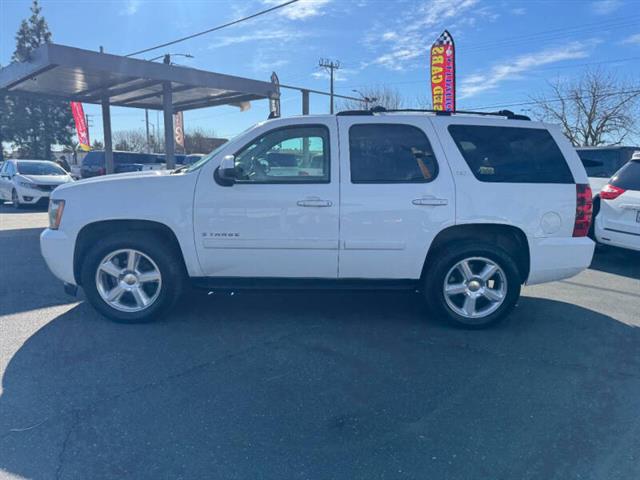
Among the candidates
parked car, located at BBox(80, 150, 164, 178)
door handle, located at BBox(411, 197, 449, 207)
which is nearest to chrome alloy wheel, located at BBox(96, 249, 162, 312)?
door handle, located at BBox(411, 197, 449, 207)

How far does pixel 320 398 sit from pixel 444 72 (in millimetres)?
16947

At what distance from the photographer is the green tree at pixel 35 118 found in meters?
42.0

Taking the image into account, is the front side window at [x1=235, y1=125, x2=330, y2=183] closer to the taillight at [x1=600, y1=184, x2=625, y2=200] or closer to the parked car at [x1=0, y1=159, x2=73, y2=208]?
the taillight at [x1=600, y1=184, x2=625, y2=200]

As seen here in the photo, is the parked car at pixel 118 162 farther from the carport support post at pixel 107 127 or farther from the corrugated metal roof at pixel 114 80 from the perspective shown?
the corrugated metal roof at pixel 114 80

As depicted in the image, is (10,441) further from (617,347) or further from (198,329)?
(617,347)

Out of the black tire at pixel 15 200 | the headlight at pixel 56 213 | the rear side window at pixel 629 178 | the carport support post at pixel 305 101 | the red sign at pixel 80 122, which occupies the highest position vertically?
the carport support post at pixel 305 101

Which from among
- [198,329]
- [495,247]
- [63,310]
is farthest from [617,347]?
[63,310]

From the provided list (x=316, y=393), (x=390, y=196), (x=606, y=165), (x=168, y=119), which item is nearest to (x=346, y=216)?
(x=390, y=196)

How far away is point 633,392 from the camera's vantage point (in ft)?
10.5

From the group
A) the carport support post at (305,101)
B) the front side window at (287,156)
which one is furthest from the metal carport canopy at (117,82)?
the carport support post at (305,101)

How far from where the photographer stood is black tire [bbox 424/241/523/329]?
13.9ft

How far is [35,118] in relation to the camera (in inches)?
1684

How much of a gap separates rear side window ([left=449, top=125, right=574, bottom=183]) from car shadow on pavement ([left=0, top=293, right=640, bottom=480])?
1.48 metres

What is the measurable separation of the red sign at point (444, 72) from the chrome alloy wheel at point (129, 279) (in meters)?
15.2
